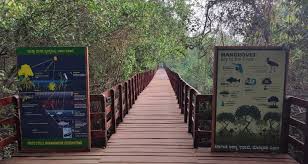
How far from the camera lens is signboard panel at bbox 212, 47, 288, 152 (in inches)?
195

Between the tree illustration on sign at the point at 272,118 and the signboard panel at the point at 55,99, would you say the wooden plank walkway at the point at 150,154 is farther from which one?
the tree illustration on sign at the point at 272,118

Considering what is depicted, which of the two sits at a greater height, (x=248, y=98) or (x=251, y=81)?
(x=251, y=81)

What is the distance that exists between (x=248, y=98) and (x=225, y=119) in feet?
1.49

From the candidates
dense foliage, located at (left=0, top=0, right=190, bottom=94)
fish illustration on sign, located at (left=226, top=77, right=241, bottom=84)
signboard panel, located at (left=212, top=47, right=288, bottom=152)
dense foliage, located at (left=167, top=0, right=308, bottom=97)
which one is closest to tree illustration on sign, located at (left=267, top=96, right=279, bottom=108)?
signboard panel, located at (left=212, top=47, right=288, bottom=152)

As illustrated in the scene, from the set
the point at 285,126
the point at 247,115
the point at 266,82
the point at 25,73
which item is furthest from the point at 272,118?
the point at 25,73

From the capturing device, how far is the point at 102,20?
8.11m

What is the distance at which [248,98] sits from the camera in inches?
200

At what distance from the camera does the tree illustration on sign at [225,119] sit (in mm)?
5121

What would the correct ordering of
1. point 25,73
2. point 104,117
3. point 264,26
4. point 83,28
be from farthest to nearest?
point 264,26 → point 83,28 → point 104,117 → point 25,73

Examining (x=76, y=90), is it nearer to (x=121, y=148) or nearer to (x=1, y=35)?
(x=121, y=148)

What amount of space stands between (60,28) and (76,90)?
1.96 metres

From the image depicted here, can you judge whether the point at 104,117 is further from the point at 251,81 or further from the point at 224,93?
the point at 251,81

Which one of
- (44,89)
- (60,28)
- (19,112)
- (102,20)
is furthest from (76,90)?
(102,20)

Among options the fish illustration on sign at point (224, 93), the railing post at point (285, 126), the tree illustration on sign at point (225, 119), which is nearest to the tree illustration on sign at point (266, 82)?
the railing post at point (285, 126)
